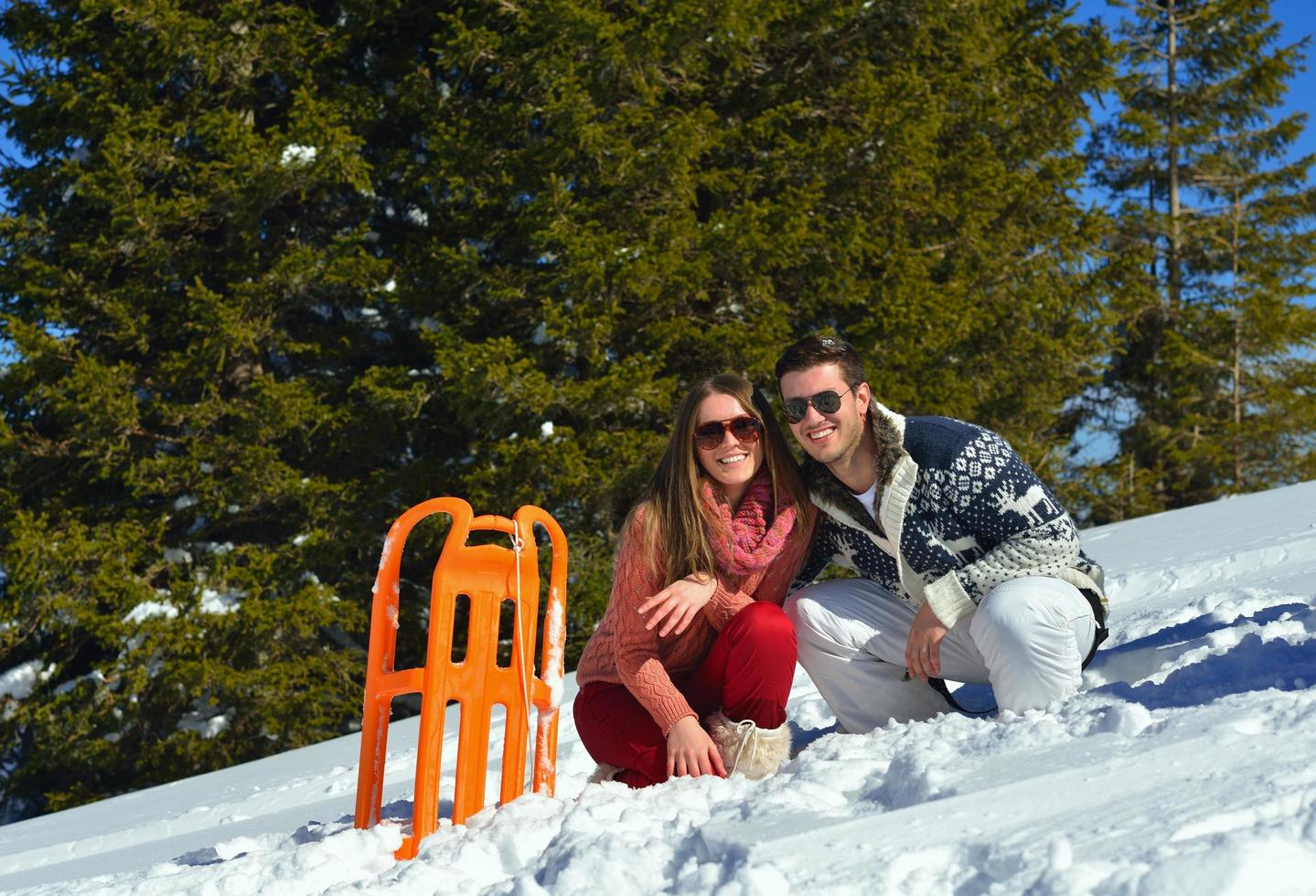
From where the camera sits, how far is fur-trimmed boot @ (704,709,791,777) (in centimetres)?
297

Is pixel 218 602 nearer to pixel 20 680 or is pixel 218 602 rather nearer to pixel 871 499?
pixel 20 680

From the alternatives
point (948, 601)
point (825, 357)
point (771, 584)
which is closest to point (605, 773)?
point (771, 584)

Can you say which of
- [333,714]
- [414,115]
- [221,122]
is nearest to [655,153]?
[414,115]

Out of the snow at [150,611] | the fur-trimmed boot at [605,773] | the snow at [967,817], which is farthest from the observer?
the snow at [150,611]

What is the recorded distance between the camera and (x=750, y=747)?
299 cm

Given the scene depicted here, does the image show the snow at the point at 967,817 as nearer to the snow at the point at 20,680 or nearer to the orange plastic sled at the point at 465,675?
the orange plastic sled at the point at 465,675

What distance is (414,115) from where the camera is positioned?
31.1 feet

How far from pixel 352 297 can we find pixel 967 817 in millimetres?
8014

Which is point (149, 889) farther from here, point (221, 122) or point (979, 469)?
point (221, 122)

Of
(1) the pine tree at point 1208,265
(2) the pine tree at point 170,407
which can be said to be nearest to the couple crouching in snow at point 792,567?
(2) the pine tree at point 170,407

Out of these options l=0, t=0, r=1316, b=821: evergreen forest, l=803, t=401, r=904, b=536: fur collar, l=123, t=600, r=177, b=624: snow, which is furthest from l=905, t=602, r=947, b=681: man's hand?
l=123, t=600, r=177, b=624: snow

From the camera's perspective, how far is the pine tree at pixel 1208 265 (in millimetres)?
15727

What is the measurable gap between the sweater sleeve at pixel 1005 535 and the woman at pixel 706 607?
43 cm

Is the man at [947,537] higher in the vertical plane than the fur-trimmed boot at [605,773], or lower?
higher
